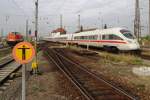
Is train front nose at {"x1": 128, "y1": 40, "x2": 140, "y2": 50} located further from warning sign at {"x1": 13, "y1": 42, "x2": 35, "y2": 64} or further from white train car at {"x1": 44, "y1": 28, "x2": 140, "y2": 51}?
warning sign at {"x1": 13, "y1": 42, "x2": 35, "y2": 64}

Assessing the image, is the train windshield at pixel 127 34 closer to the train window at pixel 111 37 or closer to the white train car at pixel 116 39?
the white train car at pixel 116 39

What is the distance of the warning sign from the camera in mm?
5973

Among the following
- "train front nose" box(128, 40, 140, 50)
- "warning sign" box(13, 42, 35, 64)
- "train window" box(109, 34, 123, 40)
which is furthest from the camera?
"train window" box(109, 34, 123, 40)

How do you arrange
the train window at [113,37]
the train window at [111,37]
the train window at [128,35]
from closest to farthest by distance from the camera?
the train window at [128,35] < the train window at [113,37] < the train window at [111,37]

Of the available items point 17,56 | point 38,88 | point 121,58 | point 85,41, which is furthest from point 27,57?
point 85,41

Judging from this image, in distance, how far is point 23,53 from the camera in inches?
239

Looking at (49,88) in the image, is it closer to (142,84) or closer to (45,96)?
(45,96)

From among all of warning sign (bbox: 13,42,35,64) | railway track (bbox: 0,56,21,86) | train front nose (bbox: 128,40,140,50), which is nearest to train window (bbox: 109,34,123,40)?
train front nose (bbox: 128,40,140,50)

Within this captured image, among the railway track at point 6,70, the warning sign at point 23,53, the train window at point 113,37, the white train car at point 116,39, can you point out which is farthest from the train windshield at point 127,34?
the warning sign at point 23,53

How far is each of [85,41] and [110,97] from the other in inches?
1377

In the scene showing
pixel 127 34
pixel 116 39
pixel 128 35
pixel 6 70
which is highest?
pixel 127 34

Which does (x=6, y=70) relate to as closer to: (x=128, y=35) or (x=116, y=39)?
(x=116, y=39)

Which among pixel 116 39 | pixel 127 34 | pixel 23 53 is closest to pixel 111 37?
pixel 116 39

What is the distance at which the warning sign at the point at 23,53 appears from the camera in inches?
235
